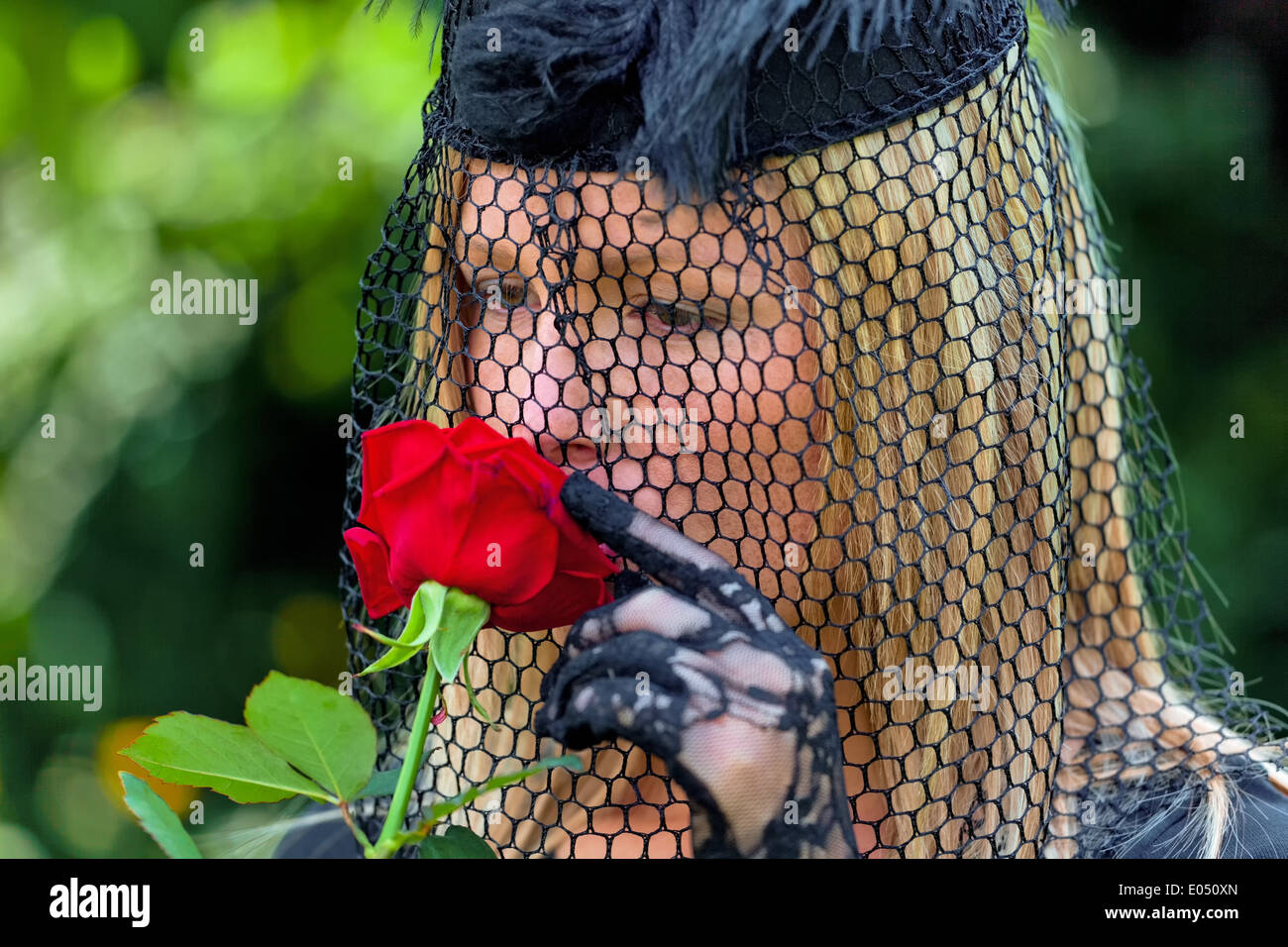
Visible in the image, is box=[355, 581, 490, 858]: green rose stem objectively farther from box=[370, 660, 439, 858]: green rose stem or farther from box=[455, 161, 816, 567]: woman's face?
box=[455, 161, 816, 567]: woman's face

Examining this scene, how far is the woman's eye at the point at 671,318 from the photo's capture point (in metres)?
0.91

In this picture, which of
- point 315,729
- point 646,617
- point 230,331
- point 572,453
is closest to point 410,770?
point 315,729

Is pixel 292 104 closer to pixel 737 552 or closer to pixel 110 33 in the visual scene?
pixel 110 33

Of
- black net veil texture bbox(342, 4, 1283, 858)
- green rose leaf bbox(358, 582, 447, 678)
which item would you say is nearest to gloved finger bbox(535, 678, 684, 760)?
green rose leaf bbox(358, 582, 447, 678)

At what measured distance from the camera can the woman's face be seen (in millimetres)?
881

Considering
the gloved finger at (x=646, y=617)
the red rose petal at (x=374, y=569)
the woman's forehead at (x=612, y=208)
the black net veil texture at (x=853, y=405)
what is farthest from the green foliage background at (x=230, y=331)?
the gloved finger at (x=646, y=617)

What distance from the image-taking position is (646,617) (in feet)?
2.38

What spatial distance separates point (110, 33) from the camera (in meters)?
1.79

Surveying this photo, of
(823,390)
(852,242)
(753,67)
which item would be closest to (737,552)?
(823,390)

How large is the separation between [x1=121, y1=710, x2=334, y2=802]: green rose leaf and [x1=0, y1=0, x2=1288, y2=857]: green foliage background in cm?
114

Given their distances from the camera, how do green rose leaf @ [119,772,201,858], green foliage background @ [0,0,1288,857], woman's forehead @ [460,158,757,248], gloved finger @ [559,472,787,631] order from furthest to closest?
green foliage background @ [0,0,1288,857]
woman's forehead @ [460,158,757,248]
gloved finger @ [559,472,787,631]
green rose leaf @ [119,772,201,858]

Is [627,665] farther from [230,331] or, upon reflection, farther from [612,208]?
[230,331]

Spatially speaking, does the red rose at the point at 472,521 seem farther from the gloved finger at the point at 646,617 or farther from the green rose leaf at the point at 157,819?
the green rose leaf at the point at 157,819
